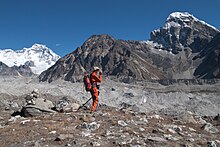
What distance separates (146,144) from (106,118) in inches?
183

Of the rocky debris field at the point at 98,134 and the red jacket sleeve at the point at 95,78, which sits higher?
the red jacket sleeve at the point at 95,78

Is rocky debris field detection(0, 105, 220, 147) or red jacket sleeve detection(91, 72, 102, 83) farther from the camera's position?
red jacket sleeve detection(91, 72, 102, 83)

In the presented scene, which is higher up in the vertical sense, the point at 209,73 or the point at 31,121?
the point at 209,73

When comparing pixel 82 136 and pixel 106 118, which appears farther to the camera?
pixel 106 118

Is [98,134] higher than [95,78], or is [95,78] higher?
[95,78]

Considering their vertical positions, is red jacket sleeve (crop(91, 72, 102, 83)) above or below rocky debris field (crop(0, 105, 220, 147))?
above

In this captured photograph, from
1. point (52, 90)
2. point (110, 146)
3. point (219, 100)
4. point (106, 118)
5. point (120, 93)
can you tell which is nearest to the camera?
point (110, 146)

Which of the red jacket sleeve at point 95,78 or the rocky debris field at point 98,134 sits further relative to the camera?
the red jacket sleeve at point 95,78

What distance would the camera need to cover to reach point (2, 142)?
9312mm

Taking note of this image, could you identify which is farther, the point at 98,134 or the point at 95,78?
the point at 95,78

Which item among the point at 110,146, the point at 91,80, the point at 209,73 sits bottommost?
the point at 110,146

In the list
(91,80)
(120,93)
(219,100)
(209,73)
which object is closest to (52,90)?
(120,93)

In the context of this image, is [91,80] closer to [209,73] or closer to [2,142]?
[2,142]

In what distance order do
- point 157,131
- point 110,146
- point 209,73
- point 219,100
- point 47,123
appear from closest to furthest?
point 110,146 < point 157,131 < point 47,123 < point 219,100 < point 209,73
